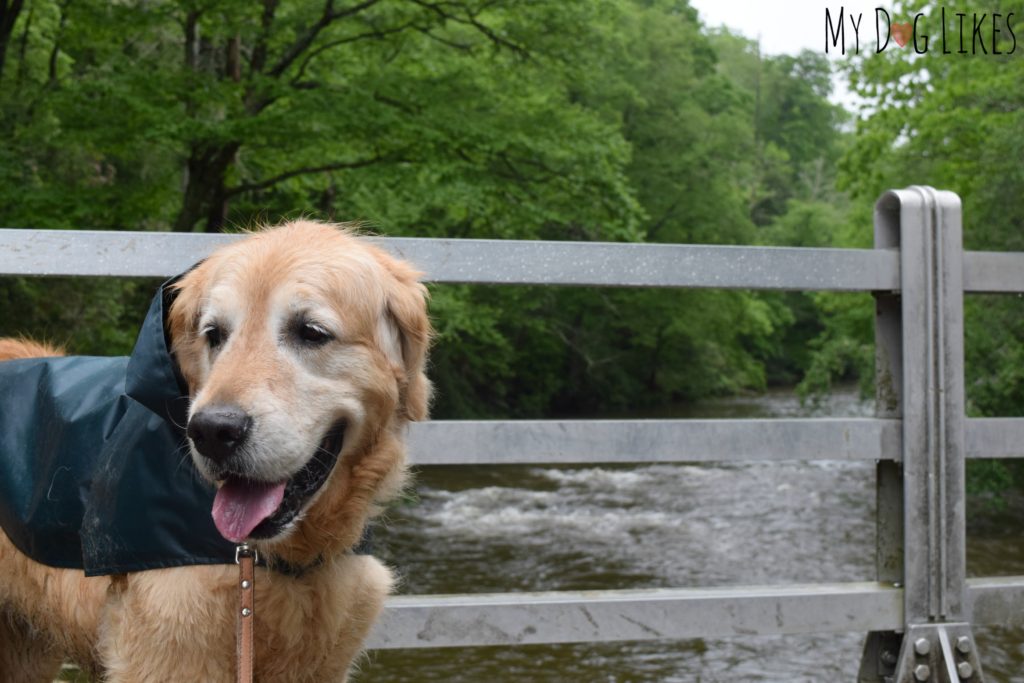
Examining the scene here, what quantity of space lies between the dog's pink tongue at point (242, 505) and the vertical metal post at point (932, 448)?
90.0 inches

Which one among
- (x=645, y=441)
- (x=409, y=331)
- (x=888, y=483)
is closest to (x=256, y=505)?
(x=409, y=331)

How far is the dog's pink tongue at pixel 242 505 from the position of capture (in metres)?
2.16

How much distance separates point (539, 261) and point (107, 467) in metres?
1.57

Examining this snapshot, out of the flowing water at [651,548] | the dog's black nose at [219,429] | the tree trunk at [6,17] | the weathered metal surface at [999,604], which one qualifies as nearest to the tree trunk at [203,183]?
the tree trunk at [6,17]

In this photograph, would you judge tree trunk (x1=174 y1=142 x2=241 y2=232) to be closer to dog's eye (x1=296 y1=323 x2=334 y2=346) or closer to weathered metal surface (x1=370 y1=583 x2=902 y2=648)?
weathered metal surface (x1=370 y1=583 x2=902 y2=648)

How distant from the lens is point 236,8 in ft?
36.8

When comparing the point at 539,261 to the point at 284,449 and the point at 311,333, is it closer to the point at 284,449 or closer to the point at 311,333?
the point at 311,333

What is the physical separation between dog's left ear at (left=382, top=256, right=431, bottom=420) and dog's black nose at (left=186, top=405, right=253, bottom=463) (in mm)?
531

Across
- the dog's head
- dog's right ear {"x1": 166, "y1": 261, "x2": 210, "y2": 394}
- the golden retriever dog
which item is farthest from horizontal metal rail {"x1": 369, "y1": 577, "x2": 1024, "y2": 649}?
dog's right ear {"x1": 166, "y1": 261, "x2": 210, "y2": 394}

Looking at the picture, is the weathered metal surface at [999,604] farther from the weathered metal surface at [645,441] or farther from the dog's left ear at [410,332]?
the dog's left ear at [410,332]

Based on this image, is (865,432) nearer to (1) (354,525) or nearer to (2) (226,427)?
(1) (354,525)

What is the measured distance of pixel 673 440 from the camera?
350 centimetres

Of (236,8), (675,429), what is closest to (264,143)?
(236,8)

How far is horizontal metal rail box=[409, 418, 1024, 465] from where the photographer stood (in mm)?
3332
